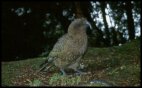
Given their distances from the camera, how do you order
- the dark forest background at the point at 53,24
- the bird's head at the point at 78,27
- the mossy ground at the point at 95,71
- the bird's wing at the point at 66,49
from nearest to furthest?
the mossy ground at the point at 95,71 < the bird's wing at the point at 66,49 < the bird's head at the point at 78,27 < the dark forest background at the point at 53,24

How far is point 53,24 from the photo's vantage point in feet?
60.9

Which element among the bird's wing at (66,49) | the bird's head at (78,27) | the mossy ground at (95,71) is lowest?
the mossy ground at (95,71)

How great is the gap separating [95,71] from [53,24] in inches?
324

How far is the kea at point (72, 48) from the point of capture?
1027 centimetres

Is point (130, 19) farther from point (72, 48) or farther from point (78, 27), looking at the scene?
point (72, 48)

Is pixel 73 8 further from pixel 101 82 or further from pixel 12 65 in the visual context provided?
pixel 101 82

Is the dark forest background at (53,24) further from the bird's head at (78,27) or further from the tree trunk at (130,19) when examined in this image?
the bird's head at (78,27)

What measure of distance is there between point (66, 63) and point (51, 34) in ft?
26.4

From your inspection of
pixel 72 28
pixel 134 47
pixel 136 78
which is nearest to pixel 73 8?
pixel 134 47

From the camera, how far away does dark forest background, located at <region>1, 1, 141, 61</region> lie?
1784 cm

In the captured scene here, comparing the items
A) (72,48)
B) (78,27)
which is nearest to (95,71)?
(72,48)

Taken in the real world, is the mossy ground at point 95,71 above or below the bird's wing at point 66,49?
below

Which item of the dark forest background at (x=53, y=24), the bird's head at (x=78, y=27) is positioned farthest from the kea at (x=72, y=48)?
the dark forest background at (x=53, y=24)

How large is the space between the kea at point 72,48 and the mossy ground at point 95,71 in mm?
254
